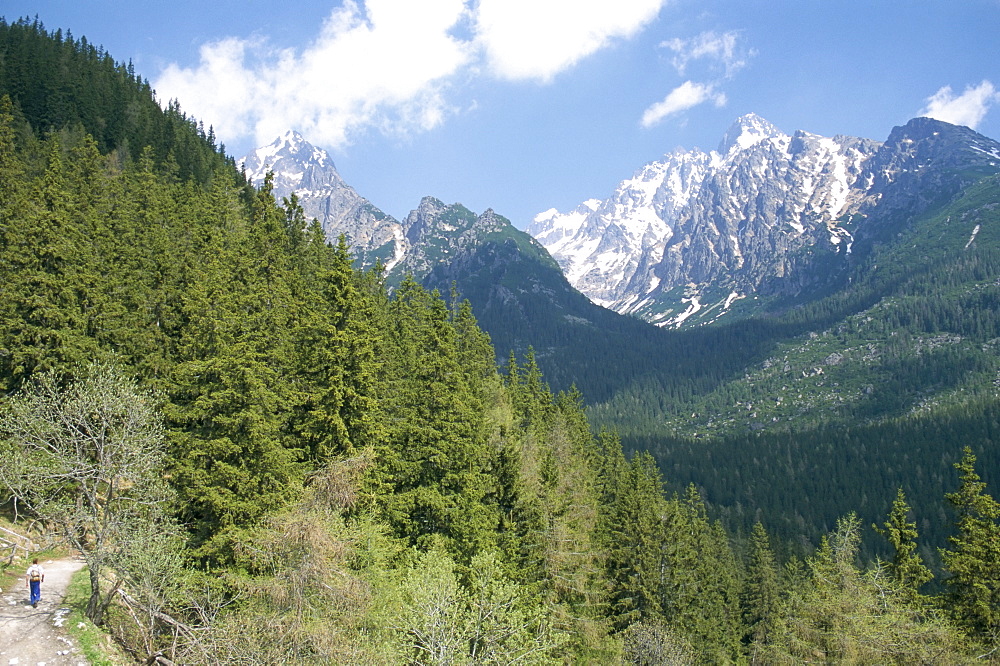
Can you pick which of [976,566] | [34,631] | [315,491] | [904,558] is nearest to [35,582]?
[34,631]

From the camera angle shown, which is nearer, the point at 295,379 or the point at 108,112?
the point at 295,379

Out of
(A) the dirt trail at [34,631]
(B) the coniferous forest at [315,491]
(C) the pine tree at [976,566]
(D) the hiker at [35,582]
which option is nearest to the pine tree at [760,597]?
(B) the coniferous forest at [315,491]

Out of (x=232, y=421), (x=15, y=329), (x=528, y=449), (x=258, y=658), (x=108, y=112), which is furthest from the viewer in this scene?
(x=108, y=112)

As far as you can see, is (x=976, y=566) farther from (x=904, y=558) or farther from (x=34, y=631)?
(x=34, y=631)

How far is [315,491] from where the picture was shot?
82.6ft

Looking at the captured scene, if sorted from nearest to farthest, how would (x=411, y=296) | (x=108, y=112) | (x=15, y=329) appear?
1. (x=15, y=329)
2. (x=411, y=296)
3. (x=108, y=112)

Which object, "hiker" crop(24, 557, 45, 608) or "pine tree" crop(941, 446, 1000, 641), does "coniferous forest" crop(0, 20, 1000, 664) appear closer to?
Result: "pine tree" crop(941, 446, 1000, 641)

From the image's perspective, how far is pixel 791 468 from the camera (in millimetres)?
196875

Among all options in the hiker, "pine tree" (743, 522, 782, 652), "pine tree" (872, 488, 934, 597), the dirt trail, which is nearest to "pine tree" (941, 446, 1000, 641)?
"pine tree" (872, 488, 934, 597)

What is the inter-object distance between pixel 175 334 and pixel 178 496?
1475cm

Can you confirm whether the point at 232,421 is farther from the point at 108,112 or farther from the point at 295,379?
the point at 108,112

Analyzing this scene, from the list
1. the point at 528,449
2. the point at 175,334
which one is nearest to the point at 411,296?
the point at 528,449

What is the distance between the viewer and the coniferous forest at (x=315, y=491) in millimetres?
21859

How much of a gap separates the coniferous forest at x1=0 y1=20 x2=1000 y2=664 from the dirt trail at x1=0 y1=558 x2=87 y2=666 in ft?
4.63
